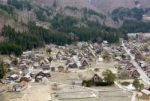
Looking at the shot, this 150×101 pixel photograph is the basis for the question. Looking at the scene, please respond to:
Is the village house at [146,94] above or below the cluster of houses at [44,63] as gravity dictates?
below

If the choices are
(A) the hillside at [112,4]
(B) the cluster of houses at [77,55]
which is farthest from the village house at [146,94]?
(A) the hillside at [112,4]

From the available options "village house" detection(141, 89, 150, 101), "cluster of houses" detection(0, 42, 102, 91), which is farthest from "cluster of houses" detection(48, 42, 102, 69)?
"village house" detection(141, 89, 150, 101)

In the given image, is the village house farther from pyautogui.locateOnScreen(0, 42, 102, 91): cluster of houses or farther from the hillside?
the hillside

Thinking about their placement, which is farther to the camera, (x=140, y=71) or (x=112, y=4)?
(x=112, y=4)

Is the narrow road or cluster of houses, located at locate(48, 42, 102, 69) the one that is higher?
cluster of houses, located at locate(48, 42, 102, 69)

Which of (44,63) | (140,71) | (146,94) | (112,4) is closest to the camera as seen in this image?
(146,94)

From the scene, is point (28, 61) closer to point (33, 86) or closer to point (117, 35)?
point (33, 86)

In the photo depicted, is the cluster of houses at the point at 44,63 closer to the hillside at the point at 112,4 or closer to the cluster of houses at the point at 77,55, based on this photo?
the cluster of houses at the point at 77,55

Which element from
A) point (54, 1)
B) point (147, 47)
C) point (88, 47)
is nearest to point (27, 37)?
point (88, 47)

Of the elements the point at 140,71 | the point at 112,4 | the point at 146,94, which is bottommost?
the point at 146,94

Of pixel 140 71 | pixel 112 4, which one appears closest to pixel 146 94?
pixel 140 71

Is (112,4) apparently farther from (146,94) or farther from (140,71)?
(146,94)
